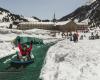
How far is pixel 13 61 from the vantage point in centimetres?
2992

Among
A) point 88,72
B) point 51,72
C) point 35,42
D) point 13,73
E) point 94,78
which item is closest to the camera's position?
point 94,78

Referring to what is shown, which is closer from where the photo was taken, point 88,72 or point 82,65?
point 88,72

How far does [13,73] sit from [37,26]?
513 feet

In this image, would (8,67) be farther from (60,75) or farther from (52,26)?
(52,26)

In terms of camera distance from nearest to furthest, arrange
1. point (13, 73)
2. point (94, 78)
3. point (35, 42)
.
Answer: point (94, 78)
point (13, 73)
point (35, 42)

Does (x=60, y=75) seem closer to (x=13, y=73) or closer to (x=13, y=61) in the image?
(x=13, y=73)

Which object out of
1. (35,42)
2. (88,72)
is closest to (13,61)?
(88,72)

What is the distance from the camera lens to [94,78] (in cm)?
1759

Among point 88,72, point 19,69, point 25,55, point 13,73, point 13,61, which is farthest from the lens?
point 25,55

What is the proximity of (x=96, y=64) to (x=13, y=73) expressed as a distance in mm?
8442

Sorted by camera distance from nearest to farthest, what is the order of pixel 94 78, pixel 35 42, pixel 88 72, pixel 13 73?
pixel 94 78
pixel 88 72
pixel 13 73
pixel 35 42

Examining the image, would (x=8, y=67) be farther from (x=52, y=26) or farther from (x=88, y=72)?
(x=52, y=26)

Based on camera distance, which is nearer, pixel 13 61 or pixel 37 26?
pixel 13 61

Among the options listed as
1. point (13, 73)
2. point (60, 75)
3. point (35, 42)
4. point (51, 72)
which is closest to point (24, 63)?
point (13, 73)
